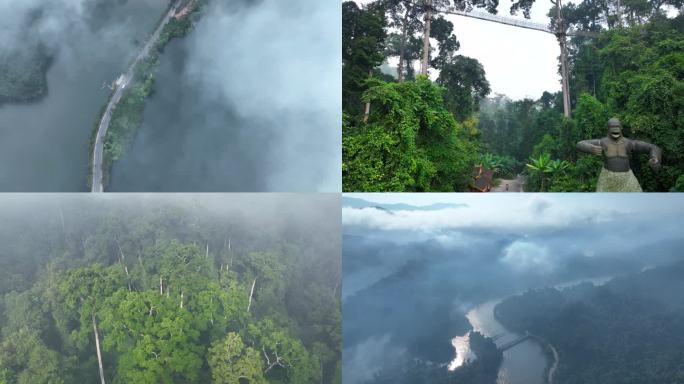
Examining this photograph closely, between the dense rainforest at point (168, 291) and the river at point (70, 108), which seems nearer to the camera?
the dense rainforest at point (168, 291)

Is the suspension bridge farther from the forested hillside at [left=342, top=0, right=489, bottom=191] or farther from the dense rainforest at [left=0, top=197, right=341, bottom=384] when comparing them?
the dense rainforest at [left=0, top=197, right=341, bottom=384]

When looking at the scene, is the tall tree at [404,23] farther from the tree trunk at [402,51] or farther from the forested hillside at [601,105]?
the forested hillside at [601,105]

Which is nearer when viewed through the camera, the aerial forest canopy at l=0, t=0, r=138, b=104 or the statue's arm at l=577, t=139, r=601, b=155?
the aerial forest canopy at l=0, t=0, r=138, b=104

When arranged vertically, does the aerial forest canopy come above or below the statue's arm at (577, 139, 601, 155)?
above

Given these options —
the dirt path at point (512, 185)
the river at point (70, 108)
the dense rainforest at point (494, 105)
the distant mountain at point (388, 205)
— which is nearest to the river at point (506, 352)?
the distant mountain at point (388, 205)

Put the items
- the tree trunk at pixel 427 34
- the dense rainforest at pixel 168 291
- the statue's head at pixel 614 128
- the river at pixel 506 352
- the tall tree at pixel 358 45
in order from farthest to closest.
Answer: the tree trunk at pixel 427 34
the tall tree at pixel 358 45
the statue's head at pixel 614 128
the river at pixel 506 352
the dense rainforest at pixel 168 291

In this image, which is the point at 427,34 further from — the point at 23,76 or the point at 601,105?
the point at 23,76

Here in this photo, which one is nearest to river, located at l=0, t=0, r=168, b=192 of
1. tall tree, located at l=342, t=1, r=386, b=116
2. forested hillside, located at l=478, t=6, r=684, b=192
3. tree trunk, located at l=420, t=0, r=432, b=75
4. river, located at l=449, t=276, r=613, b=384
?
tall tree, located at l=342, t=1, r=386, b=116

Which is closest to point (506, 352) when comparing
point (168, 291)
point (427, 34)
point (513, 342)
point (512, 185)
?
point (513, 342)
